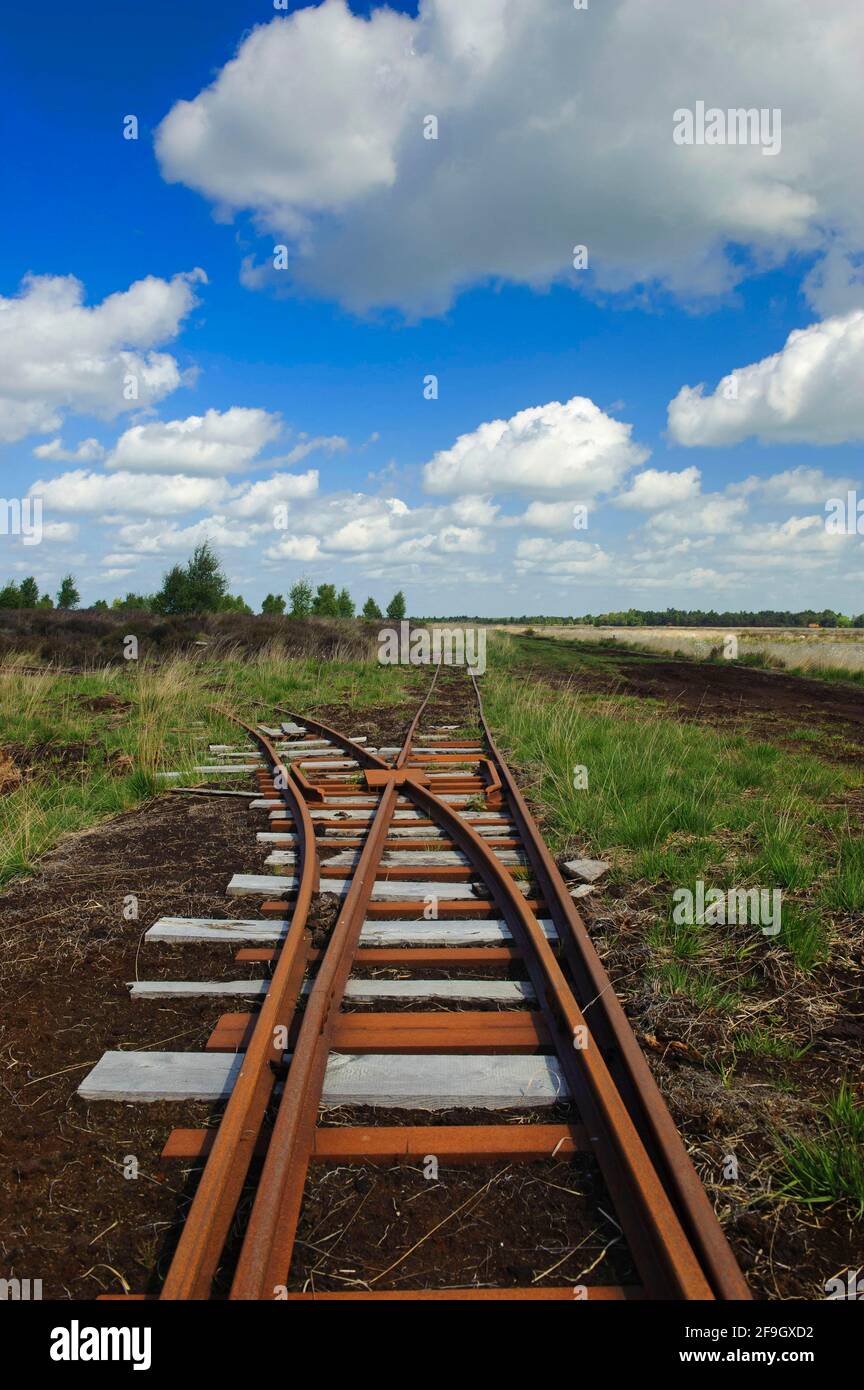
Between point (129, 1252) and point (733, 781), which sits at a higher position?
point (733, 781)

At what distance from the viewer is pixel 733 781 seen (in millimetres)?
7996

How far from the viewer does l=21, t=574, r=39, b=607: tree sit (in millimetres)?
56281

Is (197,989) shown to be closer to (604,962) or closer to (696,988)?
(604,962)

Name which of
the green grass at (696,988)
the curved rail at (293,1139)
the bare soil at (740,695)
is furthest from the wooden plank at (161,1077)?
the bare soil at (740,695)

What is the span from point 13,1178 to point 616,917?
318 centimetres

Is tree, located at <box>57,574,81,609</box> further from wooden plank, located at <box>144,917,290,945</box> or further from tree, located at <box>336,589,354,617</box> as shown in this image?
wooden plank, located at <box>144,917,290,945</box>

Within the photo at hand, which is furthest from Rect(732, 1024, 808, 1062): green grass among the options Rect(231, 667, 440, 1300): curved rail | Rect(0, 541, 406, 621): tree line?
Rect(0, 541, 406, 621): tree line

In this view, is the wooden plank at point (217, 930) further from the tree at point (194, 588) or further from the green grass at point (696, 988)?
the tree at point (194, 588)

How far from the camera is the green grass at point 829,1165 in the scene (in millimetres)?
2621

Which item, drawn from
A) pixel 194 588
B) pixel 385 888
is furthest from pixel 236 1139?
pixel 194 588
